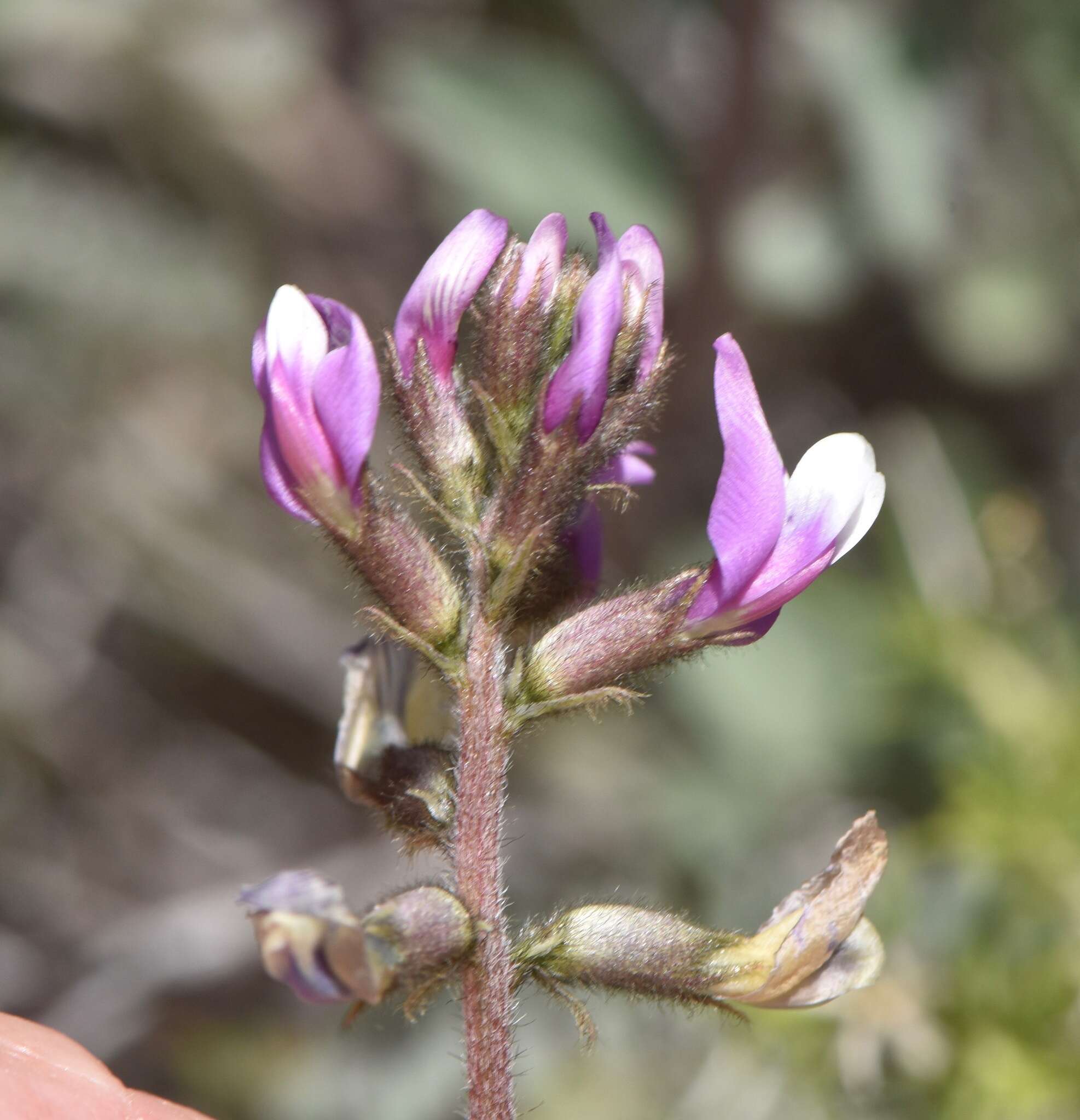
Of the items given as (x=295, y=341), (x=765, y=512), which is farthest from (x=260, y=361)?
(x=765, y=512)

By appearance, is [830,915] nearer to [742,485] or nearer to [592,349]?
[742,485]

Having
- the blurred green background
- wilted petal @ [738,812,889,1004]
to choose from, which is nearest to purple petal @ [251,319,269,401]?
wilted petal @ [738,812,889,1004]

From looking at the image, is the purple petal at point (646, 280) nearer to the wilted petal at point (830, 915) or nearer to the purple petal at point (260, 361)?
the purple petal at point (260, 361)

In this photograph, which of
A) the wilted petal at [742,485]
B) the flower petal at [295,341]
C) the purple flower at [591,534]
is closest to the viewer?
the wilted petal at [742,485]

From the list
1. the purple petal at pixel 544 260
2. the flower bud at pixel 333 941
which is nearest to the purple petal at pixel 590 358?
the purple petal at pixel 544 260

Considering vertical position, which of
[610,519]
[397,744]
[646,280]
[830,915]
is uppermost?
[610,519]

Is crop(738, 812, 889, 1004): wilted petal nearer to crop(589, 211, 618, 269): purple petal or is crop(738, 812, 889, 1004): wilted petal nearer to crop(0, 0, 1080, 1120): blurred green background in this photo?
crop(589, 211, 618, 269): purple petal
